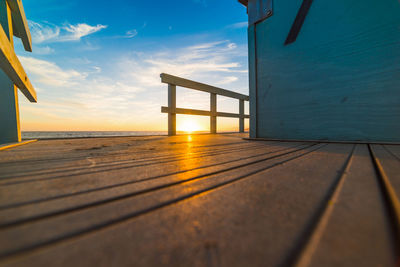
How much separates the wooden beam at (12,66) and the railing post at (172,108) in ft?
11.7

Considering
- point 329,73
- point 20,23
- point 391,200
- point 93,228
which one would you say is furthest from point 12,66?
point 329,73

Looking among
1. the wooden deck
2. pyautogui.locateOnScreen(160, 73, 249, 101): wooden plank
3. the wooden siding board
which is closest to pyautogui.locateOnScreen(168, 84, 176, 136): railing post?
pyautogui.locateOnScreen(160, 73, 249, 101): wooden plank

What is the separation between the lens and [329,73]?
2865 mm

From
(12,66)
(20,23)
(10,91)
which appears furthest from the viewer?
(20,23)

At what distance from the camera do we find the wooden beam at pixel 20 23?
305 cm

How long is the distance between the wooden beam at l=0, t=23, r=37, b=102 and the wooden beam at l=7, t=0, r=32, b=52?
1.75 m

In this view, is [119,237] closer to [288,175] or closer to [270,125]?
[288,175]

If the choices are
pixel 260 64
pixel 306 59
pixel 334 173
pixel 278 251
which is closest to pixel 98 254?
pixel 278 251

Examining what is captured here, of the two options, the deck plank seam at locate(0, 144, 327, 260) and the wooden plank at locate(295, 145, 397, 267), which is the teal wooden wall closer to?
the wooden plank at locate(295, 145, 397, 267)

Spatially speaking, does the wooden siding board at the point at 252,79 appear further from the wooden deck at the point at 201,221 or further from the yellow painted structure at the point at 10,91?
the yellow painted structure at the point at 10,91

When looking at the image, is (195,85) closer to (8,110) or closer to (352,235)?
(8,110)

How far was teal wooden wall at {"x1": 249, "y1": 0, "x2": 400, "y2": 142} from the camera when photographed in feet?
7.91

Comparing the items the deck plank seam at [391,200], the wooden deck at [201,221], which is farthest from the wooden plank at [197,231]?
the deck plank seam at [391,200]

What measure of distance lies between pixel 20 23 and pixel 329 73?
6.37 metres
